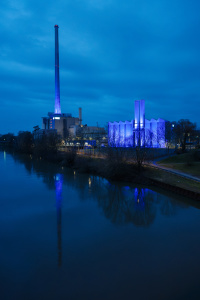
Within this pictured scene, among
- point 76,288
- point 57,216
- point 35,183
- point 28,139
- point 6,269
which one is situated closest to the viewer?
point 76,288

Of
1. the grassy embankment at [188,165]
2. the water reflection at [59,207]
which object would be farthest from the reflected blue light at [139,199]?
the grassy embankment at [188,165]

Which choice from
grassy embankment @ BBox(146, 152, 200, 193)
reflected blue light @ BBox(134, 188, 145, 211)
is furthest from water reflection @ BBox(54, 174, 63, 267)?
grassy embankment @ BBox(146, 152, 200, 193)

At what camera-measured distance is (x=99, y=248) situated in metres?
7.63

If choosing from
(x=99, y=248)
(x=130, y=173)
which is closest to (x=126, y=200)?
(x=130, y=173)

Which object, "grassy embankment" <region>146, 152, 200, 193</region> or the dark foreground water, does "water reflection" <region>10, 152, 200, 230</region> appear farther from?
"grassy embankment" <region>146, 152, 200, 193</region>

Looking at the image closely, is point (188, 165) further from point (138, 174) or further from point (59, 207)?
point (59, 207)

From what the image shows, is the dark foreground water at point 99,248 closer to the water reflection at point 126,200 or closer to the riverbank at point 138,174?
the water reflection at point 126,200

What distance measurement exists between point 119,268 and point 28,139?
2095 inches

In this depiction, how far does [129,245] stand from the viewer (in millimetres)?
7875

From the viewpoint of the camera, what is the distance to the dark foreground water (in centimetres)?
561

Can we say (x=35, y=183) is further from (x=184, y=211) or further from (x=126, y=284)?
(x=126, y=284)

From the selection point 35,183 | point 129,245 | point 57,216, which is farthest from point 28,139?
point 129,245

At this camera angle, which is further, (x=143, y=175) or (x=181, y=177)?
(x=143, y=175)

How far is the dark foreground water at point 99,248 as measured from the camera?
561cm
